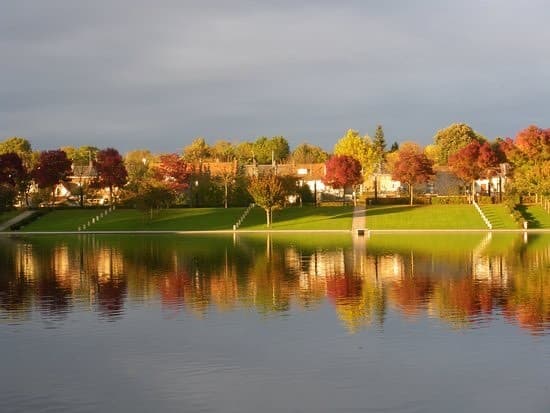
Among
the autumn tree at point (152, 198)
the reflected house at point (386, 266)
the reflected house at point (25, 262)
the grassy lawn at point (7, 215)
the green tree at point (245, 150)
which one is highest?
the green tree at point (245, 150)

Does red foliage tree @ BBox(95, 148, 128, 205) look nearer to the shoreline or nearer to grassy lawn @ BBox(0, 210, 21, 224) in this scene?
grassy lawn @ BBox(0, 210, 21, 224)

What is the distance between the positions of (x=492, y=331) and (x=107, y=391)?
11336 mm

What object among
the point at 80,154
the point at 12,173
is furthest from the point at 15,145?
the point at 12,173

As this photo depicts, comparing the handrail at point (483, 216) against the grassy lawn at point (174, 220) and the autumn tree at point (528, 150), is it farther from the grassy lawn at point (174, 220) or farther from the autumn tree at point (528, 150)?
the grassy lawn at point (174, 220)

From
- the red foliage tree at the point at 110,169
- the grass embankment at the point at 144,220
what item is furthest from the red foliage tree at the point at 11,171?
the red foliage tree at the point at 110,169

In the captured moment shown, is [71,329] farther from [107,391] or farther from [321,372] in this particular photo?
[321,372]

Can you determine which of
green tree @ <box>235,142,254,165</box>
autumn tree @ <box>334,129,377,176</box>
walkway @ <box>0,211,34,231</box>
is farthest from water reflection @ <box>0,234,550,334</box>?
green tree @ <box>235,142,254,165</box>

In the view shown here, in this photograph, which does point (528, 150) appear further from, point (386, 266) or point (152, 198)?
point (386, 266)

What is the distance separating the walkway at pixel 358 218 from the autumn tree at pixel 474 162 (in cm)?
1337

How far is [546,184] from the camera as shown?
82.1m

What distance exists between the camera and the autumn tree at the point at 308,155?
181m

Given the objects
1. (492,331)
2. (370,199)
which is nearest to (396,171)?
(370,199)

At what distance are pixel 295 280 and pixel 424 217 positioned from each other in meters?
48.6

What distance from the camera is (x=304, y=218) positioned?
8519 cm
